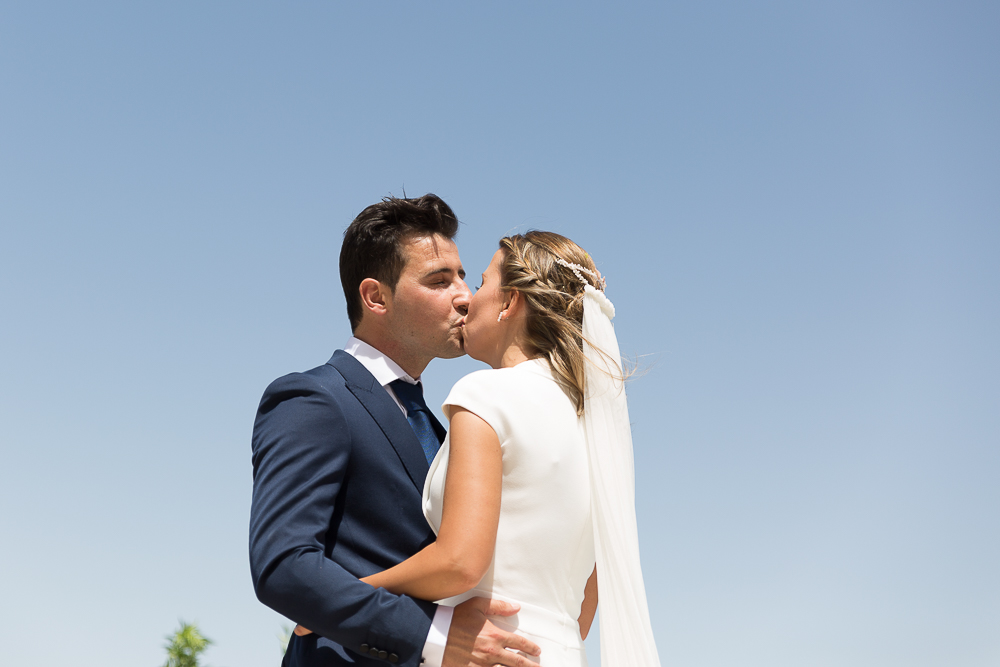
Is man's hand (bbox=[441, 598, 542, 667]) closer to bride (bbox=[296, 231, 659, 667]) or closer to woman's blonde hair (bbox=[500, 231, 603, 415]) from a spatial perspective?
bride (bbox=[296, 231, 659, 667])

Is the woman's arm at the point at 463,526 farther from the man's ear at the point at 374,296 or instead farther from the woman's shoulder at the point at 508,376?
the man's ear at the point at 374,296

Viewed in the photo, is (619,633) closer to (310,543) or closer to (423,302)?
(310,543)

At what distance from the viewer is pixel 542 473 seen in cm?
429

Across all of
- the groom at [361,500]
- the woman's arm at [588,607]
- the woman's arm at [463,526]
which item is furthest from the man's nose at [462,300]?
the woman's arm at [588,607]

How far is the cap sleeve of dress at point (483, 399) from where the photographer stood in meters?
4.13

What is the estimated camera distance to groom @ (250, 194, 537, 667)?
3.91m

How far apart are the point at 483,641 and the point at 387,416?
1514mm

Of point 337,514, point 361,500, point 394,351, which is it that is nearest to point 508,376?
point 361,500

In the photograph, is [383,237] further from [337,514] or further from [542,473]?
[542,473]

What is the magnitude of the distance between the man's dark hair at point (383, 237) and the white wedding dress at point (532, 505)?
205cm

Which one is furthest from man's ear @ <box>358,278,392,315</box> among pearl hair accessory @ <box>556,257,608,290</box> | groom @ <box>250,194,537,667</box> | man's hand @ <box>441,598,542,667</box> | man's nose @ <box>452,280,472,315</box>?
man's hand @ <box>441,598,542,667</box>

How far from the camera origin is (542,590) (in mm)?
4324

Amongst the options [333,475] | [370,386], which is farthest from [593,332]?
[333,475]

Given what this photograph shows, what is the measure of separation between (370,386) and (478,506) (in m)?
1.46
